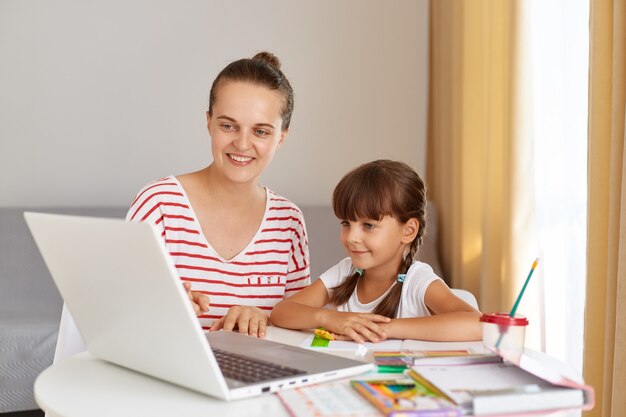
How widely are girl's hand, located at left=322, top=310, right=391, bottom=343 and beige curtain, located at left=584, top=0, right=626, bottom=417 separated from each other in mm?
626

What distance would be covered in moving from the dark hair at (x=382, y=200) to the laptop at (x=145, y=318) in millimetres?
497

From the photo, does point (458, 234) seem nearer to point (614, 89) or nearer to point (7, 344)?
point (614, 89)

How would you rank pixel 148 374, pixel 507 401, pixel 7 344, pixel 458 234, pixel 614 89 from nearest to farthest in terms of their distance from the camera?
pixel 507 401 → pixel 148 374 → pixel 614 89 → pixel 7 344 → pixel 458 234

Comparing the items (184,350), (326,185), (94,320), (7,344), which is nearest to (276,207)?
(94,320)

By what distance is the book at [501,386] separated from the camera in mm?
759

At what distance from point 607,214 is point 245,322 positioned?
891mm

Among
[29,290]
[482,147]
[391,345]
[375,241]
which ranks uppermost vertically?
[482,147]

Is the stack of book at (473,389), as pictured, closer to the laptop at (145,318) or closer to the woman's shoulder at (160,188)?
the laptop at (145,318)

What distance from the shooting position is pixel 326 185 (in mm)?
3152

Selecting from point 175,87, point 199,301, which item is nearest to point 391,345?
point 199,301

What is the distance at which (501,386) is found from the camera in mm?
837

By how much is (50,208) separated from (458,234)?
1527 millimetres

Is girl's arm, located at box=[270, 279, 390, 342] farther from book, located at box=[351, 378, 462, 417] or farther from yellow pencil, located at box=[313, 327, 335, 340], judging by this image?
book, located at box=[351, 378, 462, 417]

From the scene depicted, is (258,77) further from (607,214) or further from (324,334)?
(607,214)
